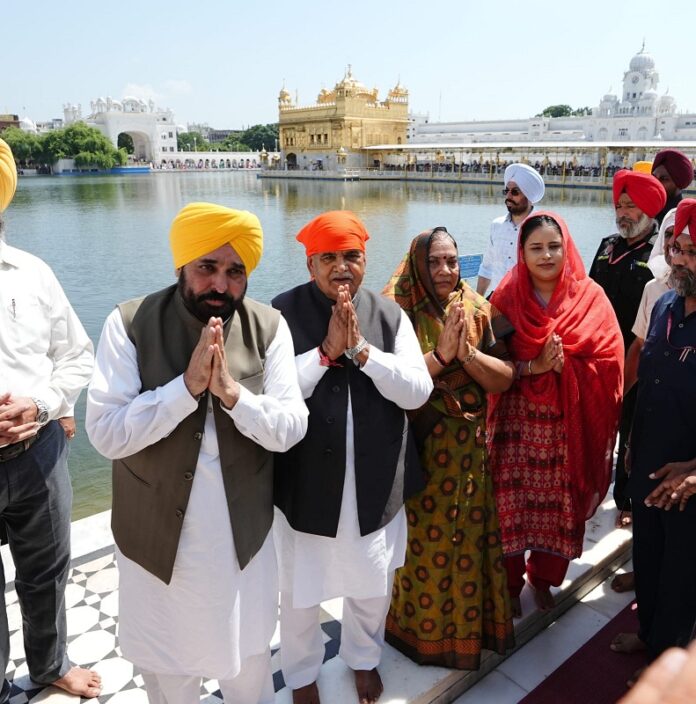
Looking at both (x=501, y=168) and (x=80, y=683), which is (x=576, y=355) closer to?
(x=80, y=683)

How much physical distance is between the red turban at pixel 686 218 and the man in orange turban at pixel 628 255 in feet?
2.64

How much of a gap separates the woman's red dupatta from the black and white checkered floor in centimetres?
99

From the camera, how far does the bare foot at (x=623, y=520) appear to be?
249 cm

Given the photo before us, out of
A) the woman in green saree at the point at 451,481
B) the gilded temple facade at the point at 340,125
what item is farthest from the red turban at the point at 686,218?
the gilded temple facade at the point at 340,125

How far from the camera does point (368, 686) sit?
1.66 m

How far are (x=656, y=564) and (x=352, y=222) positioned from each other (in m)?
1.34

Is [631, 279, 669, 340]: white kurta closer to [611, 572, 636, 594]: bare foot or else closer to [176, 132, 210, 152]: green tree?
[611, 572, 636, 594]: bare foot

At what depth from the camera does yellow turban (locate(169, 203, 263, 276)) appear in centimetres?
124

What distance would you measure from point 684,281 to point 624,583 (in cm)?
120

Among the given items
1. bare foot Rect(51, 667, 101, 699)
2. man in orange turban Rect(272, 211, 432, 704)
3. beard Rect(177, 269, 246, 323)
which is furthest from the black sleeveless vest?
bare foot Rect(51, 667, 101, 699)

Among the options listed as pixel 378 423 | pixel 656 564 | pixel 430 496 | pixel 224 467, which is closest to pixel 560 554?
pixel 656 564

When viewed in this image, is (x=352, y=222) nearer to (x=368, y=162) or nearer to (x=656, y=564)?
(x=656, y=564)

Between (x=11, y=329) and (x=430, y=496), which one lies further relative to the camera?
(x=430, y=496)

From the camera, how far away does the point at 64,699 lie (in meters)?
1.71
